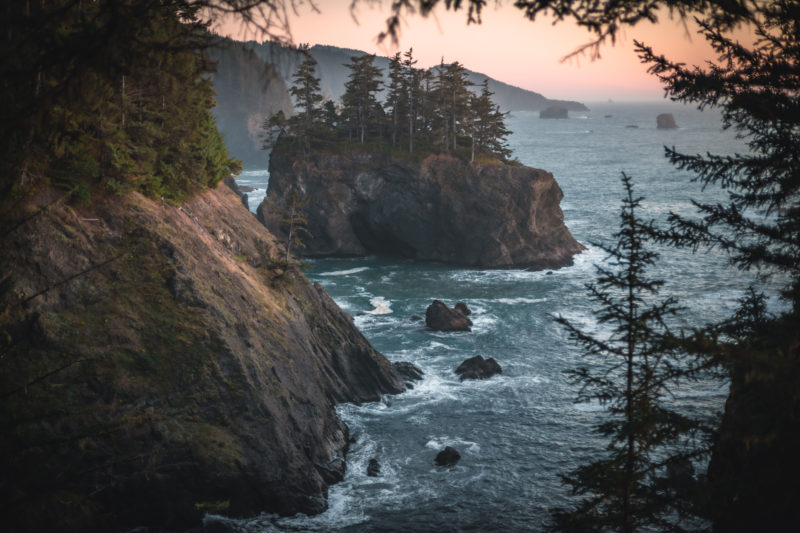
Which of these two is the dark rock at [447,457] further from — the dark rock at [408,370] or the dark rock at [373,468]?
the dark rock at [408,370]

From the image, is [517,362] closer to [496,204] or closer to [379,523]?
[379,523]

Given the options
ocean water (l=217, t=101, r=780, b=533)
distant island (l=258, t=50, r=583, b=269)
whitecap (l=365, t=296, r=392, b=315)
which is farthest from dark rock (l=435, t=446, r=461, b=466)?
distant island (l=258, t=50, r=583, b=269)

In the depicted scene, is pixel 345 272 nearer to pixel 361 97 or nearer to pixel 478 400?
pixel 361 97

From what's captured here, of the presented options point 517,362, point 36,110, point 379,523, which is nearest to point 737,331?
point 36,110

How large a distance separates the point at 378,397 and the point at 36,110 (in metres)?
30.8

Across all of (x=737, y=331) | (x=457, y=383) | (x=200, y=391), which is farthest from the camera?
(x=457, y=383)

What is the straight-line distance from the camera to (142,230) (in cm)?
2291

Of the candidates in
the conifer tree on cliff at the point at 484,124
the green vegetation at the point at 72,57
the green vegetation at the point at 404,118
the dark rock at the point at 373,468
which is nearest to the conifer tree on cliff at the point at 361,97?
the green vegetation at the point at 404,118

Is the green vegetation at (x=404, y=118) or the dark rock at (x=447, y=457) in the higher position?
the green vegetation at (x=404, y=118)

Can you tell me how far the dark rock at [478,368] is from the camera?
39.1 metres

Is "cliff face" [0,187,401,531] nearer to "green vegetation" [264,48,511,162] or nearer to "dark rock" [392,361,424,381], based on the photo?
"dark rock" [392,361,424,381]

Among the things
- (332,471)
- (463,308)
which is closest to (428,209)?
(463,308)

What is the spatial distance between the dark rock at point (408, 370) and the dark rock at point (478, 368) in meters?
2.84

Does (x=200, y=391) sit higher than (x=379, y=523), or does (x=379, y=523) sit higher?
(x=200, y=391)
